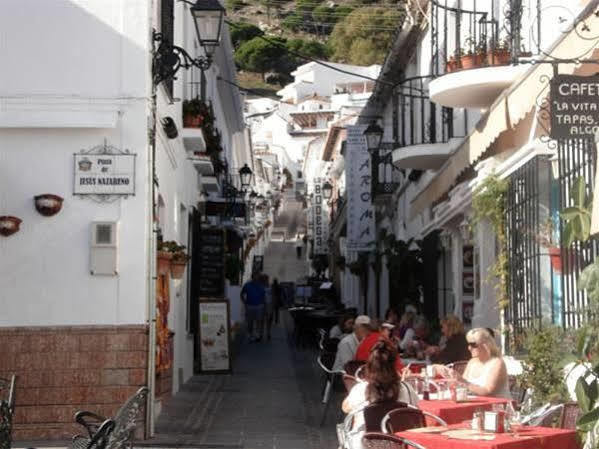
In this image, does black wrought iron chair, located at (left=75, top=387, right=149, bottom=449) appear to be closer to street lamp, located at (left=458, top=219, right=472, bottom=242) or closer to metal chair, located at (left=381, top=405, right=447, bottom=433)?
metal chair, located at (left=381, top=405, right=447, bottom=433)

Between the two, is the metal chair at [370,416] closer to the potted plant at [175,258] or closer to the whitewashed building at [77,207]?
the whitewashed building at [77,207]

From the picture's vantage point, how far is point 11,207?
42.3 feet

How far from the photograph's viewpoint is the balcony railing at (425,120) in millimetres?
20125

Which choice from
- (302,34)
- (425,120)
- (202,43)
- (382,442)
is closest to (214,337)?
(425,120)

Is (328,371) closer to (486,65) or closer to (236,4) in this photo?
(486,65)

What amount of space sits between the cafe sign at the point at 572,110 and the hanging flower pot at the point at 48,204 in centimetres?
584

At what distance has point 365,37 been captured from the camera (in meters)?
121

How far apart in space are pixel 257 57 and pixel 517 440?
14350cm

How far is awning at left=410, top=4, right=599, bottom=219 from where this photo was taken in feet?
30.3

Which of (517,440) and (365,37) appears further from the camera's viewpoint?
(365,37)

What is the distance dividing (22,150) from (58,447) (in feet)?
10.7

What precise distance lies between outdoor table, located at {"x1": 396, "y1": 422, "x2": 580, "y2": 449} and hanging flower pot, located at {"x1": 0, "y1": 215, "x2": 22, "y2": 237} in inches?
245

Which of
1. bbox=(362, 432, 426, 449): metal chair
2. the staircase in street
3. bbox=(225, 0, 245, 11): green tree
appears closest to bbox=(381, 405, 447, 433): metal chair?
bbox=(362, 432, 426, 449): metal chair

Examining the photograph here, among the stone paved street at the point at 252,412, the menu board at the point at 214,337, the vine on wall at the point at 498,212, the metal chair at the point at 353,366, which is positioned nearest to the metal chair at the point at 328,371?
the stone paved street at the point at 252,412
